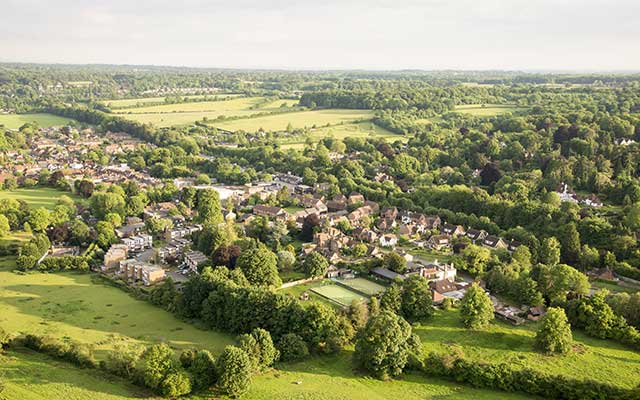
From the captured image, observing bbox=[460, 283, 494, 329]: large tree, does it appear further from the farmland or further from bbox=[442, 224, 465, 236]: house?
the farmland

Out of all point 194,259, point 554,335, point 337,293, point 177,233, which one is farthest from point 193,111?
point 554,335

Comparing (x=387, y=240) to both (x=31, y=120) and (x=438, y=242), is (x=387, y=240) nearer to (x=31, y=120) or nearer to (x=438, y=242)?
(x=438, y=242)

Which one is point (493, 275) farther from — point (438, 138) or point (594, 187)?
point (438, 138)

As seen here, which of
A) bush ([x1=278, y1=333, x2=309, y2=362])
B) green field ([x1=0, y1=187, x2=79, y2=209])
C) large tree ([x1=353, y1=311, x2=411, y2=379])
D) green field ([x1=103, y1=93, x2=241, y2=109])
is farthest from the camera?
green field ([x1=103, y1=93, x2=241, y2=109])

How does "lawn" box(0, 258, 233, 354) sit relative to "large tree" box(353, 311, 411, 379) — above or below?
below

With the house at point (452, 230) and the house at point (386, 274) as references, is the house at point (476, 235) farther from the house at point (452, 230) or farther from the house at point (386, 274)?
the house at point (386, 274)

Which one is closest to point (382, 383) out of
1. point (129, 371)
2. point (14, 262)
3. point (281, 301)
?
point (281, 301)

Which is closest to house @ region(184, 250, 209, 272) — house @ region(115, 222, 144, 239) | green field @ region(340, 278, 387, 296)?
house @ region(115, 222, 144, 239)
